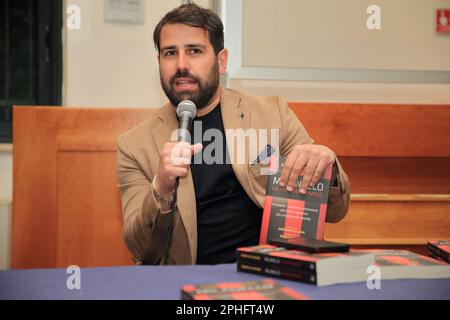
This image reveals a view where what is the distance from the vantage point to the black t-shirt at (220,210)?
1.76 meters

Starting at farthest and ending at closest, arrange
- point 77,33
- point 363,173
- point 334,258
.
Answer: point 363,173 → point 77,33 → point 334,258

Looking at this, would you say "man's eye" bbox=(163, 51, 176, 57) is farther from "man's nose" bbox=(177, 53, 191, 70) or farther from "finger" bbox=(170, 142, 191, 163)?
"finger" bbox=(170, 142, 191, 163)

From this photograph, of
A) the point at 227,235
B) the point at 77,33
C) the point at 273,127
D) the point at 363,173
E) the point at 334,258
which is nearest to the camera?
the point at 334,258

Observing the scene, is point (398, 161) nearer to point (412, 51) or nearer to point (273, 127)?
point (412, 51)

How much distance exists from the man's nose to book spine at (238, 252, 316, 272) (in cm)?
100

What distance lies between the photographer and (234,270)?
1.07m

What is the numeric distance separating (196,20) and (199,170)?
0.58 metres

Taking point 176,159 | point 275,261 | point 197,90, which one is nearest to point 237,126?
point 197,90

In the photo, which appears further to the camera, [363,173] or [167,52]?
[363,173]

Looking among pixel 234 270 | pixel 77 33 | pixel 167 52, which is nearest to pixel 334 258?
pixel 234 270

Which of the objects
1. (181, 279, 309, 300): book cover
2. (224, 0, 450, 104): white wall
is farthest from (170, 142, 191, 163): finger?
(224, 0, 450, 104): white wall

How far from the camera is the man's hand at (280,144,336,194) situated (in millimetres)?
1300

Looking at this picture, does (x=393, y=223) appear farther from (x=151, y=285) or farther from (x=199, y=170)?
(x=151, y=285)

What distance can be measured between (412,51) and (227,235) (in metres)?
1.53
